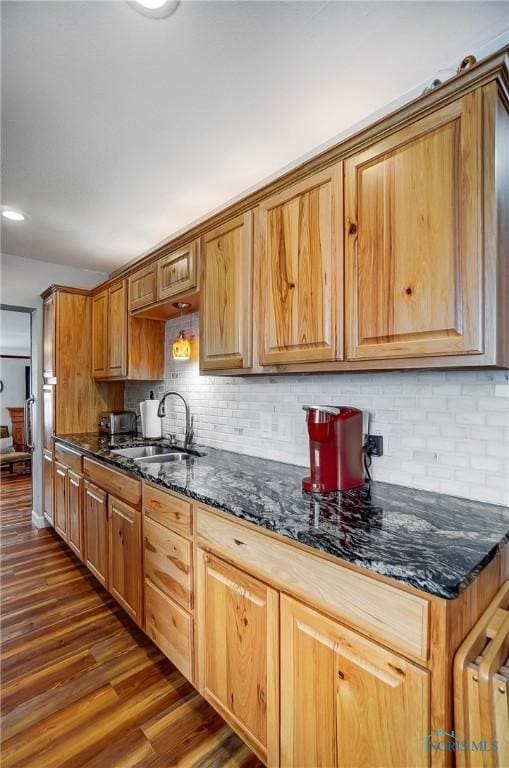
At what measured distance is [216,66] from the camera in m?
1.42

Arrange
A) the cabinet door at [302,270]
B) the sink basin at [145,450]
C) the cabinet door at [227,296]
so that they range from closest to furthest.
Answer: the cabinet door at [302,270], the cabinet door at [227,296], the sink basin at [145,450]

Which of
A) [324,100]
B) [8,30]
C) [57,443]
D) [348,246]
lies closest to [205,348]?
[348,246]

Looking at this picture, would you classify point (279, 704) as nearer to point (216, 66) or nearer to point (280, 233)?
point (280, 233)

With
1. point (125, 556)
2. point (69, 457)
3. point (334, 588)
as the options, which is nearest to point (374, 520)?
point (334, 588)

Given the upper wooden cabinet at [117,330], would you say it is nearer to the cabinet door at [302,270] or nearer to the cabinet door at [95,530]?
the cabinet door at [95,530]

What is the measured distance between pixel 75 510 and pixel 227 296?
2.05 m

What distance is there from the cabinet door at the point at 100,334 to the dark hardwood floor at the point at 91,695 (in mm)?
1742

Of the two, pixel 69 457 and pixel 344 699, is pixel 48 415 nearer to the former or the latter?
pixel 69 457

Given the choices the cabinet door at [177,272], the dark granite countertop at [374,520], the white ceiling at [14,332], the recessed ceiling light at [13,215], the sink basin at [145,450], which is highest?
the recessed ceiling light at [13,215]

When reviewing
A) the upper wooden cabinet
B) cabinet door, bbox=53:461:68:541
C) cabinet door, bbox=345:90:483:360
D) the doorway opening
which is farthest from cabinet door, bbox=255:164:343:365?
the doorway opening

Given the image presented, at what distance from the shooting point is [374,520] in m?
1.22

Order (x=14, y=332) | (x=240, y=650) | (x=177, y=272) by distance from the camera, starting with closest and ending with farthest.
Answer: (x=240, y=650) → (x=177, y=272) → (x=14, y=332)

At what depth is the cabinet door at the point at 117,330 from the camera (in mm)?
3047

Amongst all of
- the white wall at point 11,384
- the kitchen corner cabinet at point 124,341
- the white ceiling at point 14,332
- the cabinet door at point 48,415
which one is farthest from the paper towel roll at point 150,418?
the white wall at point 11,384
